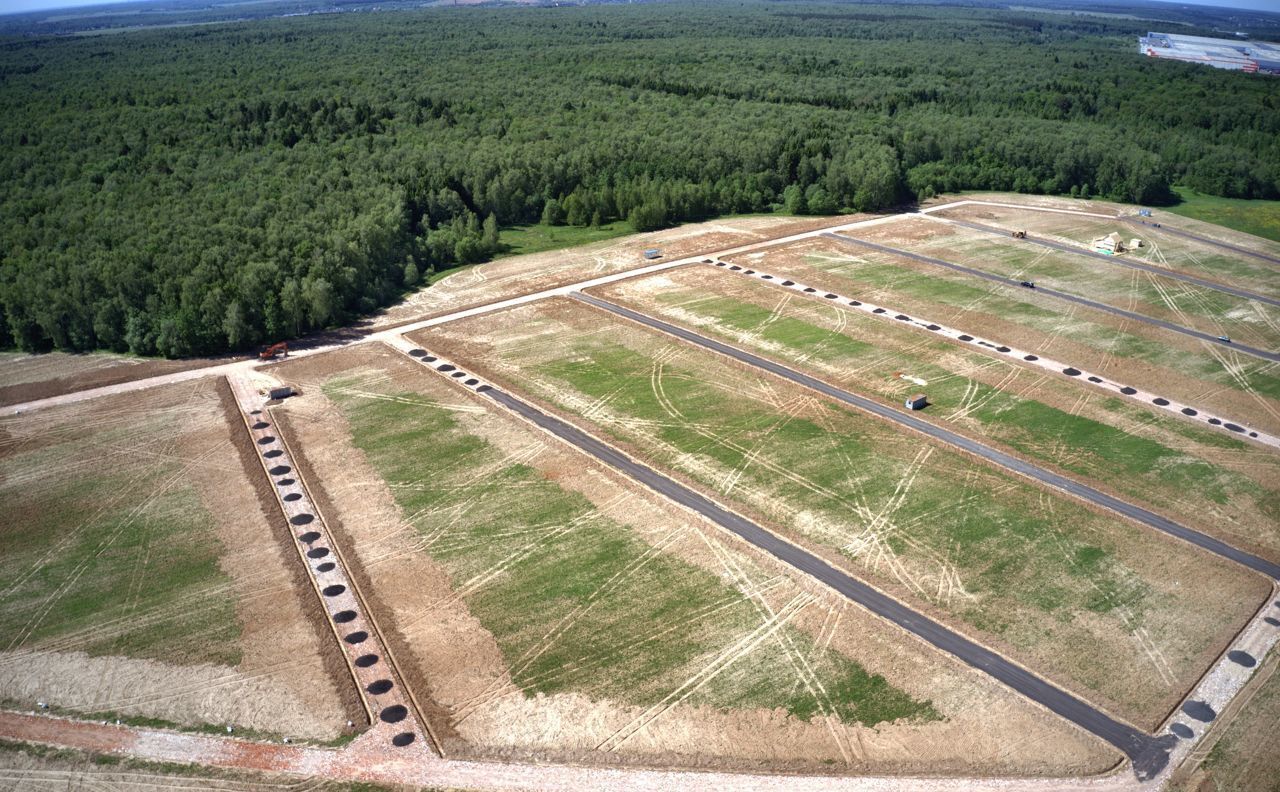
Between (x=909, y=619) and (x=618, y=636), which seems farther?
(x=909, y=619)

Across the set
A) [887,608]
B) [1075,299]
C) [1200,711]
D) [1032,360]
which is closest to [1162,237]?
[1075,299]

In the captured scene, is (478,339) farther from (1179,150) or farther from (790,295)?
(1179,150)

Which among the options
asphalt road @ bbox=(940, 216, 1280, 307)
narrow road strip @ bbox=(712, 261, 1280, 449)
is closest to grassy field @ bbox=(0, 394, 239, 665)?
narrow road strip @ bbox=(712, 261, 1280, 449)

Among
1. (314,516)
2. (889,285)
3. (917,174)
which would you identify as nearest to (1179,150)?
(917,174)

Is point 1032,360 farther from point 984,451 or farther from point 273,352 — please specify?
point 273,352

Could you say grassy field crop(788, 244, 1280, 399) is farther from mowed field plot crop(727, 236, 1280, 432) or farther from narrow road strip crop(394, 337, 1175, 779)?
narrow road strip crop(394, 337, 1175, 779)

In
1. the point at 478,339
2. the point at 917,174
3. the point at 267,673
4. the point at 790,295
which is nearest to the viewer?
the point at 267,673

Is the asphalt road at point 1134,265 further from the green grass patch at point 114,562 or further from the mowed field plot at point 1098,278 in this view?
the green grass patch at point 114,562
